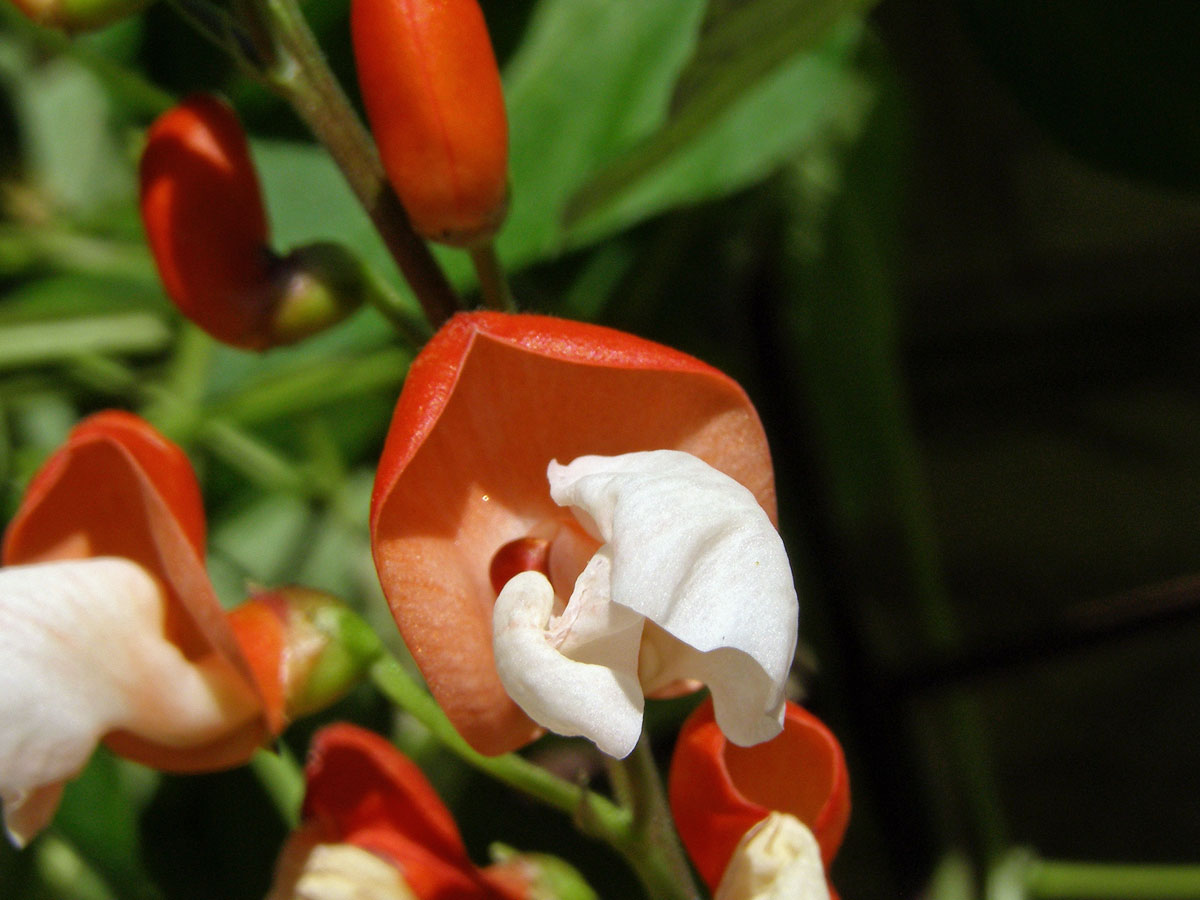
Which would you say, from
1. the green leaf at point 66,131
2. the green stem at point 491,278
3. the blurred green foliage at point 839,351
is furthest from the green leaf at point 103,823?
the green leaf at point 66,131

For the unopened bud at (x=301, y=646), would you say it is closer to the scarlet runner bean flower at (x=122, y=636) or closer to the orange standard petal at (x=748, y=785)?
the scarlet runner bean flower at (x=122, y=636)

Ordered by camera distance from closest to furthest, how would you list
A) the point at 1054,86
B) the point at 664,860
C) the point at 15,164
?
the point at 664,860 < the point at 1054,86 < the point at 15,164

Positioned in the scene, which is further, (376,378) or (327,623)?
(376,378)

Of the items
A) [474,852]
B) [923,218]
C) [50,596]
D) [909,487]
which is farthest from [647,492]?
[923,218]

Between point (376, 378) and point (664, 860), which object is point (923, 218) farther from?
point (664, 860)

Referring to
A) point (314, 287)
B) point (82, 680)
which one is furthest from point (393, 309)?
point (82, 680)

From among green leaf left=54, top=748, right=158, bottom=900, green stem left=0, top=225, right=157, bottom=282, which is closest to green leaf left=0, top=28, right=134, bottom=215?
green stem left=0, top=225, right=157, bottom=282

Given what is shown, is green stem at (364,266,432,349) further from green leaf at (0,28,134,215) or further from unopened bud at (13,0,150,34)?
green leaf at (0,28,134,215)
